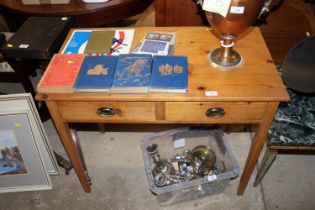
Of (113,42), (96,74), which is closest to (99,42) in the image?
(113,42)

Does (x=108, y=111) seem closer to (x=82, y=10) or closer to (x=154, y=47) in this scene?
(x=154, y=47)

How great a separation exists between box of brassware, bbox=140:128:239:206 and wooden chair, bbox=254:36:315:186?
0.27 m

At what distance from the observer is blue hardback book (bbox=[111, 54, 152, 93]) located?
103 centimetres

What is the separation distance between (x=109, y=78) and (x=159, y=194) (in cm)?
67

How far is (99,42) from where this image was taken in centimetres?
126

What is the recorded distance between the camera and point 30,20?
58.7 inches

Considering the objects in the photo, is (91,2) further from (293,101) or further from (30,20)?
(293,101)

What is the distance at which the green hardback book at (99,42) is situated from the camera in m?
1.21

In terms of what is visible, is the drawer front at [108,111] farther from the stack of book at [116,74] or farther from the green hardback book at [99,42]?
the green hardback book at [99,42]

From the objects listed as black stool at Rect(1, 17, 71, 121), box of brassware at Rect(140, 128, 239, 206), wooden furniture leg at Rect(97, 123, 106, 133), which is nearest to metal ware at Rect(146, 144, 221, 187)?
box of brassware at Rect(140, 128, 239, 206)

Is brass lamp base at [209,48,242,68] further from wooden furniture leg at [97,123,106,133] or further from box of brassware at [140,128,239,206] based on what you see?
wooden furniture leg at [97,123,106,133]

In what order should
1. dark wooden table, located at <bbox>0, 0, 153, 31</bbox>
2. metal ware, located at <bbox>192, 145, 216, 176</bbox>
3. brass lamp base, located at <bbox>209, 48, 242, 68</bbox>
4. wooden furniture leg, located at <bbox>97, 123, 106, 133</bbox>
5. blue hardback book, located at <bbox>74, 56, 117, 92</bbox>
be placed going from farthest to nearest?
wooden furniture leg, located at <bbox>97, 123, 106, 133</bbox>, dark wooden table, located at <bbox>0, 0, 153, 31</bbox>, metal ware, located at <bbox>192, 145, 216, 176</bbox>, brass lamp base, located at <bbox>209, 48, 242, 68</bbox>, blue hardback book, located at <bbox>74, 56, 117, 92</bbox>

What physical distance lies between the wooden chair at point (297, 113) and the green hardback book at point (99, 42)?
2.55ft

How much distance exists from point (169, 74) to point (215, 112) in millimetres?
231
